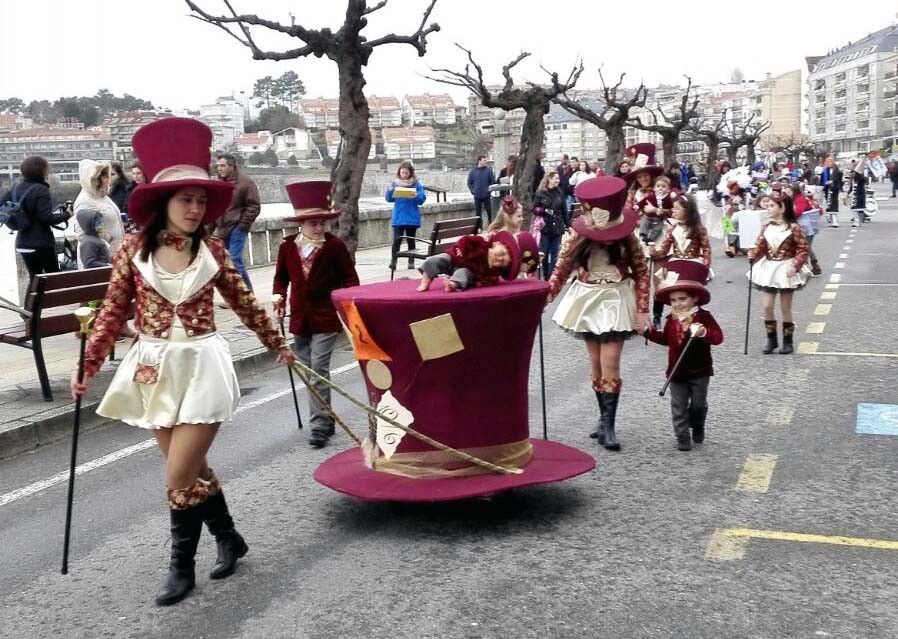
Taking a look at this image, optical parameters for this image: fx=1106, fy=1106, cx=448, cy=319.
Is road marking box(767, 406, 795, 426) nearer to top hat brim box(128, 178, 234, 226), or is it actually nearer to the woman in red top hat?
the woman in red top hat

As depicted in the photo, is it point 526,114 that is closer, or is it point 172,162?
point 172,162

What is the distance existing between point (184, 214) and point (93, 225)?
23.7ft

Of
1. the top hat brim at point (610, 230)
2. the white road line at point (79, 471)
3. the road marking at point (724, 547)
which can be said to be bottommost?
the white road line at point (79, 471)

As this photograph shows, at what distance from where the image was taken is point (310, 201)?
24.2ft

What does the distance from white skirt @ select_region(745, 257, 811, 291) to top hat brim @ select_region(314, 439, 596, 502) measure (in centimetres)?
505

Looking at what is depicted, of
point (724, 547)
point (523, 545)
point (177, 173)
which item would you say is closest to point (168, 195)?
point (177, 173)

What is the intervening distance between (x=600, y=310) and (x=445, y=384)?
1.92 meters

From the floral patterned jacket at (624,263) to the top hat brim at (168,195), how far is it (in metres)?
2.89

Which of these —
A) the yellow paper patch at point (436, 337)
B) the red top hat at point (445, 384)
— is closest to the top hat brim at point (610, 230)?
the red top hat at point (445, 384)

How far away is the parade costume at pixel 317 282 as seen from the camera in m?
7.46

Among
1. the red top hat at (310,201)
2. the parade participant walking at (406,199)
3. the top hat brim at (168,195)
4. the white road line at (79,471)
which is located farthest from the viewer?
the parade participant walking at (406,199)

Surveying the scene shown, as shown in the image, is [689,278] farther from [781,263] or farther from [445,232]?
[445,232]

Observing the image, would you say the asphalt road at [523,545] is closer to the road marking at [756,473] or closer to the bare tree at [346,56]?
the road marking at [756,473]

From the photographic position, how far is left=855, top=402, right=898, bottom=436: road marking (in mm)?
7387
